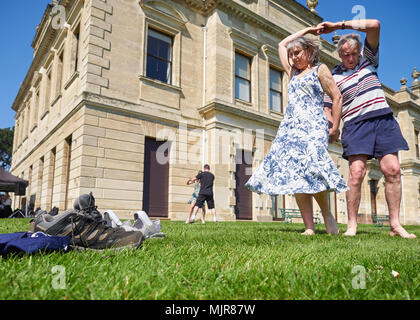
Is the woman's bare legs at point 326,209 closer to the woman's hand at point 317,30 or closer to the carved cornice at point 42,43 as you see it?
the woman's hand at point 317,30

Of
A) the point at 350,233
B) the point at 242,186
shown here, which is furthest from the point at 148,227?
the point at 242,186

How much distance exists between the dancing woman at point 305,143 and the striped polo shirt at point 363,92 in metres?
0.32

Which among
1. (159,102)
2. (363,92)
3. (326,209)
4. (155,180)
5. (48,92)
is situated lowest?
(326,209)

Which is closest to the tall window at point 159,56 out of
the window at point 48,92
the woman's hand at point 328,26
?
the window at point 48,92

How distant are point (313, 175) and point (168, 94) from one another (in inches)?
367

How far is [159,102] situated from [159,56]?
2.02 metres

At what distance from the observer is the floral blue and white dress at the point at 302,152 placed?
3324 mm

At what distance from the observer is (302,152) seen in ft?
11.3

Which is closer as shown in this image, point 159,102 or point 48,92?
point 159,102

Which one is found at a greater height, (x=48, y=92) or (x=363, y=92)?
(x=48, y=92)

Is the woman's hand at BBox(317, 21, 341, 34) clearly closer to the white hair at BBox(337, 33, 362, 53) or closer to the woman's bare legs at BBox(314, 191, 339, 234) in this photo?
the white hair at BBox(337, 33, 362, 53)

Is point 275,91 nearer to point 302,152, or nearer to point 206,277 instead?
point 302,152
